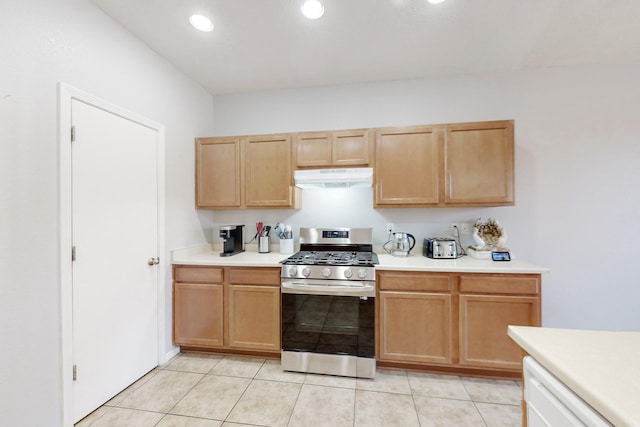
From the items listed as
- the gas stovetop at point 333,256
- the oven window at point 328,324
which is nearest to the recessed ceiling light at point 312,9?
the gas stovetop at point 333,256

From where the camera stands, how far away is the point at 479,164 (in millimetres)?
2438

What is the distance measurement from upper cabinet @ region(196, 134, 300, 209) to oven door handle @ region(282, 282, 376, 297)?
0.86m

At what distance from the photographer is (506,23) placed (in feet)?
6.72

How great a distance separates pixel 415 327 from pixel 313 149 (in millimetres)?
1882

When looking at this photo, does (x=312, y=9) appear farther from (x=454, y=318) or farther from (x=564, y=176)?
(x=564, y=176)

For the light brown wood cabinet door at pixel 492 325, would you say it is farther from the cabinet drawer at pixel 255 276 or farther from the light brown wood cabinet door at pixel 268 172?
the light brown wood cabinet door at pixel 268 172

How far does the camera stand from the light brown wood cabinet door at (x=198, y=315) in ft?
8.18

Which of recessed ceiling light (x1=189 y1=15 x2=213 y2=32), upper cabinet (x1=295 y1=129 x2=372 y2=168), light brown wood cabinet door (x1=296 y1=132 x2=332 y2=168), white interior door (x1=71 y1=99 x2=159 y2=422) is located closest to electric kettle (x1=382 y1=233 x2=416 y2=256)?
upper cabinet (x1=295 y1=129 x2=372 y2=168)

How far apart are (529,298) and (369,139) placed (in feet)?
6.16

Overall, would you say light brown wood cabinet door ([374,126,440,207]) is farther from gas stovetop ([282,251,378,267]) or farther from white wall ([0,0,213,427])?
white wall ([0,0,213,427])

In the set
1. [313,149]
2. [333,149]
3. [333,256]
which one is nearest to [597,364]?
[333,256]

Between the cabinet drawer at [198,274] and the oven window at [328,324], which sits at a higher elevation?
the cabinet drawer at [198,274]

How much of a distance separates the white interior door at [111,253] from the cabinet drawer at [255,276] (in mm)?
689

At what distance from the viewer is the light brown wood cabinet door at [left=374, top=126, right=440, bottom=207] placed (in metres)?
2.52
